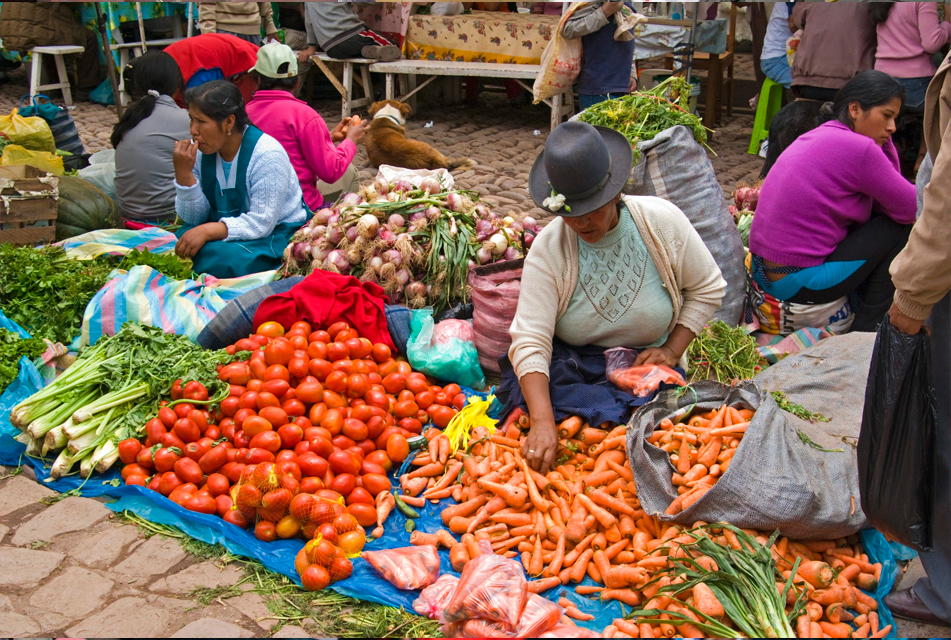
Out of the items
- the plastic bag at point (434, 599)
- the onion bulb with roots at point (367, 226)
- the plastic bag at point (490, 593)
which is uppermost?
the onion bulb with roots at point (367, 226)

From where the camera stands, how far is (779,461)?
2.70 meters

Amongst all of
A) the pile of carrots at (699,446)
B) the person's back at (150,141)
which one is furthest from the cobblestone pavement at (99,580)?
the person's back at (150,141)

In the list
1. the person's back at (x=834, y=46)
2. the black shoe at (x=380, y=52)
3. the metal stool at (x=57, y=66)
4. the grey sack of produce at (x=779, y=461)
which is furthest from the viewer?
the metal stool at (x=57, y=66)

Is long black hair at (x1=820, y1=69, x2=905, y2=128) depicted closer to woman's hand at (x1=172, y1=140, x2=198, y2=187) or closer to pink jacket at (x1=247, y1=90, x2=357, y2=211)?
pink jacket at (x1=247, y1=90, x2=357, y2=211)

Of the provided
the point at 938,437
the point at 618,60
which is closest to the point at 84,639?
the point at 938,437

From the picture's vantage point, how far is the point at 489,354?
4.11 meters

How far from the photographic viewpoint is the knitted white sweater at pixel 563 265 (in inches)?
127

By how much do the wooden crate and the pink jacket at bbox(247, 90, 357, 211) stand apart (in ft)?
4.50

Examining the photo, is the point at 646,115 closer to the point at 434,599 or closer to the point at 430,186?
the point at 430,186

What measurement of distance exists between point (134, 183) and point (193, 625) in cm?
386

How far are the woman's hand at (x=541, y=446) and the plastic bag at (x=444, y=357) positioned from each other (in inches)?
38.5

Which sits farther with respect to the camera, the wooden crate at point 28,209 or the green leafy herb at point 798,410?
the wooden crate at point 28,209

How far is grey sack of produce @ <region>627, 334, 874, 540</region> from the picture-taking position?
2613 millimetres

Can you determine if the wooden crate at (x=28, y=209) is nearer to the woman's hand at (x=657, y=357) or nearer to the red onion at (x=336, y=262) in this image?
the red onion at (x=336, y=262)
